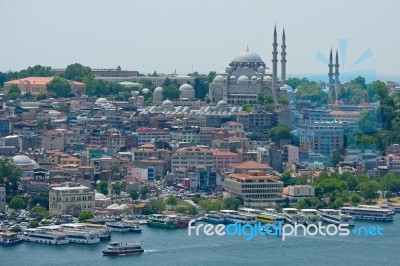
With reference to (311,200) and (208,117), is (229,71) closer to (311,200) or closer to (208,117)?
(208,117)

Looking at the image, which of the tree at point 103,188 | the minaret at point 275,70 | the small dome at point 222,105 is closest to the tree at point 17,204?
the tree at point 103,188

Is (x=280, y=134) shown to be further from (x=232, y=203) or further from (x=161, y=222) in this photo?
(x=161, y=222)

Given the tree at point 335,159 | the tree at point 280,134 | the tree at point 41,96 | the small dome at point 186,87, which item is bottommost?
the tree at point 335,159

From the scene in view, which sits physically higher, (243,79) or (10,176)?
(243,79)

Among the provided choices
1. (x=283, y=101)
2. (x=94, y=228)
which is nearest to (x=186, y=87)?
(x=283, y=101)

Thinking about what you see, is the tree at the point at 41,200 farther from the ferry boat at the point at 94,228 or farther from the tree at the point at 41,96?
the tree at the point at 41,96

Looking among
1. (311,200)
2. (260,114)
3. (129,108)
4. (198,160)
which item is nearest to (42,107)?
(129,108)

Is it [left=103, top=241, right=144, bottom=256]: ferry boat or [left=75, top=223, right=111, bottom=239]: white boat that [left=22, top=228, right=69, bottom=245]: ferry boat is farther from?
[left=103, top=241, right=144, bottom=256]: ferry boat
